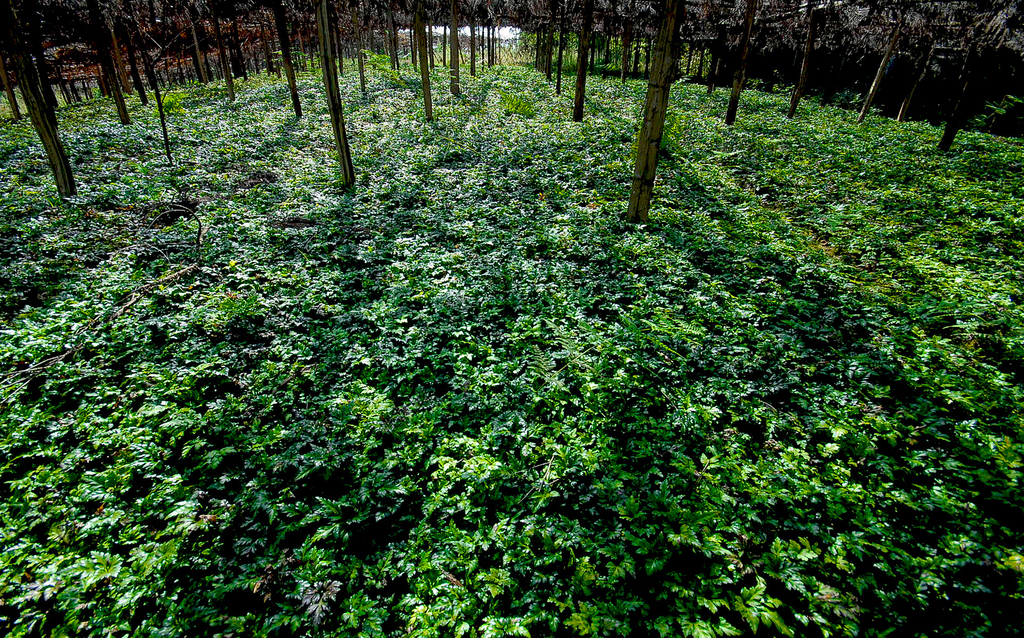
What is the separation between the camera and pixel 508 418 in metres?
4.35

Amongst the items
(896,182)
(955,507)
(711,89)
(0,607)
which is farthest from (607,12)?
(0,607)

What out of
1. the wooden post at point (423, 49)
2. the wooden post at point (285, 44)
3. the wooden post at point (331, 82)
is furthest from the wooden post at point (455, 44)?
the wooden post at point (331, 82)

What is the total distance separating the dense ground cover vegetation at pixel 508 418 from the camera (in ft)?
9.52

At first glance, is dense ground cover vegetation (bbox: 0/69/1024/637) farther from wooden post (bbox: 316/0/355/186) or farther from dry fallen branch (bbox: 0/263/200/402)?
wooden post (bbox: 316/0/355/186)

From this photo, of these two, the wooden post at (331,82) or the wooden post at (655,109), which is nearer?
the wooden post at (655,109)

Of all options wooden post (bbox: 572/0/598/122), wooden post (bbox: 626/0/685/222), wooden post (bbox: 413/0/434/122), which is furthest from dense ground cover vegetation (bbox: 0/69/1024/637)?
wooden post (bbox: 413/0/434/122)

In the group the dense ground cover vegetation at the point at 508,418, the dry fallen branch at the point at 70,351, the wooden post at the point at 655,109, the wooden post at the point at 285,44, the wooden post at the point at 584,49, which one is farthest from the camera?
the wooden post at the point at 285,44

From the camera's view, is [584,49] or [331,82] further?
[584,49]

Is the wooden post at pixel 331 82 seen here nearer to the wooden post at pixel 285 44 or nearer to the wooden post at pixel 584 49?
the wooden post at pixel 584 49

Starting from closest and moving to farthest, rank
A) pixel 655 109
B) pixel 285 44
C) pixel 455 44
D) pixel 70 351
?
1. pixel 70 351
2. pixel 655 109
3. pixel 285 44
4. pixel 455 44

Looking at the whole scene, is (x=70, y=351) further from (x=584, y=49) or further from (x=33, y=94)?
(x=584, y=49)

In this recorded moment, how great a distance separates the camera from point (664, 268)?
7090mm

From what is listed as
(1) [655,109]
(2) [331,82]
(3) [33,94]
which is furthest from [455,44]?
(1) [655,109]

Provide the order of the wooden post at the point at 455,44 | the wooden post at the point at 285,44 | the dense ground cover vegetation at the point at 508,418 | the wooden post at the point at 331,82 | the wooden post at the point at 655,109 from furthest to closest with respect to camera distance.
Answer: the wooden post at the point at 455,44
the wooden post at the point at 285,44
the wooden post at the point at 331,82
the wooden post at the point at 655,109
the dense ground cover vegetation at the point at 508,418
